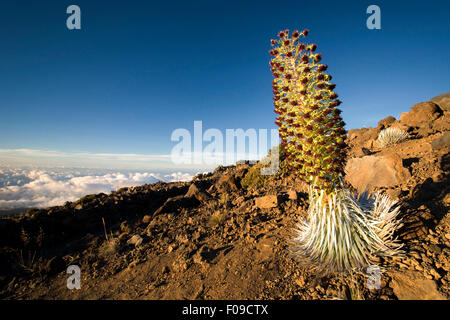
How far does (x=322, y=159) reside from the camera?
242cm

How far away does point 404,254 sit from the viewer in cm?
256

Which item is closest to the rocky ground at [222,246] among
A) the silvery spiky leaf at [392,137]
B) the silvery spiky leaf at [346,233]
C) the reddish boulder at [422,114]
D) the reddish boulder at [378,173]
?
the reddish boulder at [378,173]

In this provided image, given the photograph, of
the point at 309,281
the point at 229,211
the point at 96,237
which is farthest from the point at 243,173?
the point at 309,281

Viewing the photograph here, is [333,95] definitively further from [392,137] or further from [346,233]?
[392,137]

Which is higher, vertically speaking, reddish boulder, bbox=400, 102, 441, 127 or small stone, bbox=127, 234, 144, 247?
reddish boulder, bbox=400, 102, 441, 127

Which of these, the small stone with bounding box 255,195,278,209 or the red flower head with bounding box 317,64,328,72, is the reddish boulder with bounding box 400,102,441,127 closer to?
the small stone with bounding box 255,195,278,209

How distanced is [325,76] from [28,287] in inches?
246

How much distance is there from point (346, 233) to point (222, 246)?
2.24 m

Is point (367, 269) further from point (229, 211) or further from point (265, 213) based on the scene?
point (229, 211)

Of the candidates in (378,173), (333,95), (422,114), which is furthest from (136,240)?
(422,114)

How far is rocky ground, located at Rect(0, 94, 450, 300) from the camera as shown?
253 centimetres

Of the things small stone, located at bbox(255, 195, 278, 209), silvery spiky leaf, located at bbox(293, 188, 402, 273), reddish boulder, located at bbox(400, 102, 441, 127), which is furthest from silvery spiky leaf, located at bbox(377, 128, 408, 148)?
silvery spiky leaf, located at bbox(293, 188, 402, 273)

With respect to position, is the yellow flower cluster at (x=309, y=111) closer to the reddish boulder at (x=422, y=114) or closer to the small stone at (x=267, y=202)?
the small stone at (x=267, y=202)
